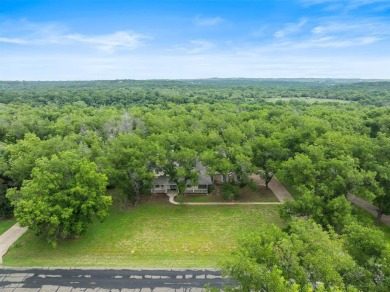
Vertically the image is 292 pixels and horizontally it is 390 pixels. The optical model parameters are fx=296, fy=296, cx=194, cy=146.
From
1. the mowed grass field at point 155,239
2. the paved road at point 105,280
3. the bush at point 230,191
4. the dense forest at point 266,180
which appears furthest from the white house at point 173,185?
the paved road at point 105,280

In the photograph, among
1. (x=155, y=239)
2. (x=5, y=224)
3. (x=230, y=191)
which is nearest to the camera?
(x=155, y=239)

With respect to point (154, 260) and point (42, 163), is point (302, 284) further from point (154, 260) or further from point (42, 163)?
point (42, 163)

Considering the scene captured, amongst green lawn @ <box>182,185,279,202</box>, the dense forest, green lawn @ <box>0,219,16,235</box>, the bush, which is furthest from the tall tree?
the bush

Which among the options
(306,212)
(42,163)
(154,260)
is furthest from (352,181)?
(42,163)

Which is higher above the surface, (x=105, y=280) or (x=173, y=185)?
(x=173, y=185)

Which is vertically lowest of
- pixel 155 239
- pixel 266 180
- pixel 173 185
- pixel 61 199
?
pixel 155 239

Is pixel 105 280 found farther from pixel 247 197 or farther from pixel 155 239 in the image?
pixel 247 197

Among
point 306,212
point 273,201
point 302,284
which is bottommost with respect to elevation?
point 273,201

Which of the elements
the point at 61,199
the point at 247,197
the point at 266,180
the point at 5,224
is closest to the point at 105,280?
the point at 61,199

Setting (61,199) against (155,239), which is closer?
(61,199)
